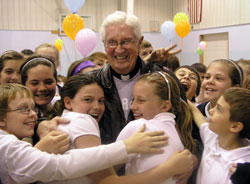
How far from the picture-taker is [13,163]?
1499 mm

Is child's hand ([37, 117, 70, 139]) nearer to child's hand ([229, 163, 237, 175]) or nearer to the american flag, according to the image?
child's hand ([229, 163, 237, 175])

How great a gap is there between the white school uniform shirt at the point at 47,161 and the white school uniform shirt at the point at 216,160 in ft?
2.09

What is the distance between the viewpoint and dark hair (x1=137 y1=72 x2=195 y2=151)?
1.92 meters

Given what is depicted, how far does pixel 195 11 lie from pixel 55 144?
10.9 meters

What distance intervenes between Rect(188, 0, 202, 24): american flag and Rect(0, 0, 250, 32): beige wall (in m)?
0.20

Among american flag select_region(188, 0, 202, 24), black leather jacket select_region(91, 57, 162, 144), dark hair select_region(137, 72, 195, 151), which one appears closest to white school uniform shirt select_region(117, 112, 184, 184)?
dark hair select_region(137, 72, 195, 151)


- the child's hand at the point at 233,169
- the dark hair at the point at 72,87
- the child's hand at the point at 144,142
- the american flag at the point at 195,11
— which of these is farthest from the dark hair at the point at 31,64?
the american flag at the point at 195,11

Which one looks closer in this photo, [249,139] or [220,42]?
[249,139]

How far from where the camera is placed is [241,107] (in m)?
1.72

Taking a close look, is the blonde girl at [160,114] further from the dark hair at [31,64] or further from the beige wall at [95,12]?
the beige wall at [95,12]

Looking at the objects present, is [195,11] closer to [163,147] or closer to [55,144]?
[163,147]

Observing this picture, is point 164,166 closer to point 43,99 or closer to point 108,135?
point 108,135

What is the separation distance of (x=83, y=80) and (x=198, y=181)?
114 cm

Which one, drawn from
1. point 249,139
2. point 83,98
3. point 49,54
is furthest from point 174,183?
point 49,54
